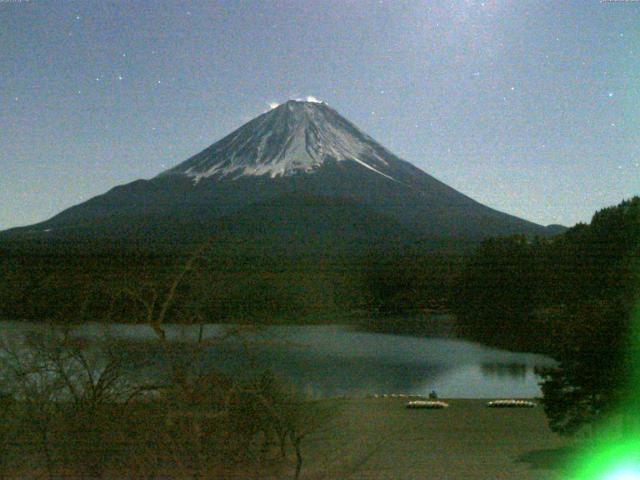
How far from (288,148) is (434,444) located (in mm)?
6588

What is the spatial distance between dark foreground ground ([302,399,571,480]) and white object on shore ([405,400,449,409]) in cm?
3

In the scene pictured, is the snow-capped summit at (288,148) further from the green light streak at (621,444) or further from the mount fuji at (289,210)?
the green light streak at (621,444)

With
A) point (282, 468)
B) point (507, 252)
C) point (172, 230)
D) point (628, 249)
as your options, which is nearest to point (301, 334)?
point (282, 468)

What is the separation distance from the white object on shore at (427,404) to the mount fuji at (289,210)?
2.61 feet

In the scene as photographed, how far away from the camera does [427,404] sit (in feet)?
9.93

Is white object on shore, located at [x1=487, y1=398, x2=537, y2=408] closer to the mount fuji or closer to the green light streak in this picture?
the green light streak

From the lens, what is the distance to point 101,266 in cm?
206

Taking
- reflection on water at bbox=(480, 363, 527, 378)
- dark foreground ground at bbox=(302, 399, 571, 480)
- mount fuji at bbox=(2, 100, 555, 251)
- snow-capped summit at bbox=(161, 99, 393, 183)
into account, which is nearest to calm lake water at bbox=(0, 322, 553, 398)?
reflection on water at bbox=(480, 363, 527, 378)

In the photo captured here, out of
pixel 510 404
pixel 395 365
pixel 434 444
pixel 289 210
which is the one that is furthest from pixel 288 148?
pixel 434 444

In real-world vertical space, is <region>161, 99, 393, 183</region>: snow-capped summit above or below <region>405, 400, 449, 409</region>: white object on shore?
above

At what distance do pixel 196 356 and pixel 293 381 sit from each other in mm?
790

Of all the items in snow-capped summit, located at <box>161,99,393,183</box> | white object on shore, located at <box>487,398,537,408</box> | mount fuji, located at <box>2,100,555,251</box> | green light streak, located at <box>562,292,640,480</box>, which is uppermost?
snow-capped summit, located at <box>161,99,393,183</box>

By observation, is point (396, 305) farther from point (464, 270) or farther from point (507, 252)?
point (507, 252)

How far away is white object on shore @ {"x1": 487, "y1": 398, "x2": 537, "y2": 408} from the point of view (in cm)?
305
